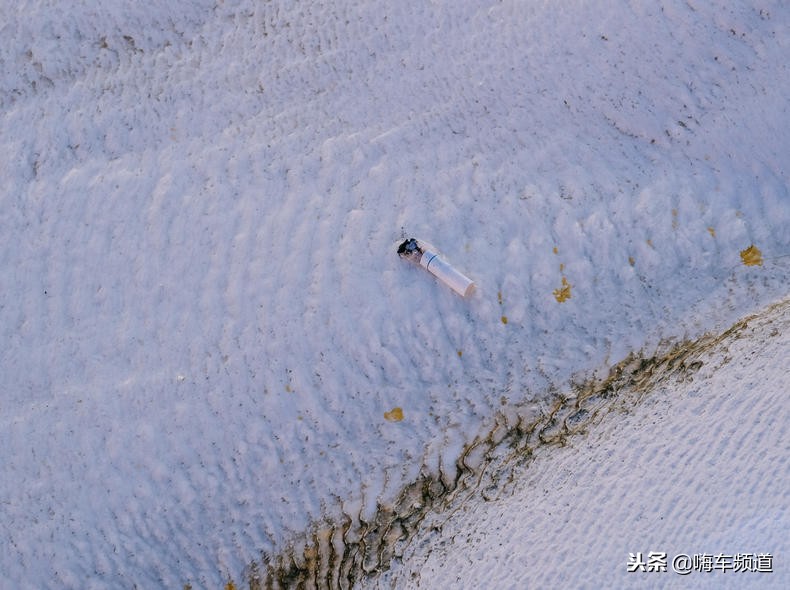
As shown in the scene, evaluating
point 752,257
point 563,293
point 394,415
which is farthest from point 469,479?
point 752,257

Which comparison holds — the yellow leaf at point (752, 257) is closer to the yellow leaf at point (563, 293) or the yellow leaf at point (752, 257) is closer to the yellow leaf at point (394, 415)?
the yellow leaf at point (563, 293)

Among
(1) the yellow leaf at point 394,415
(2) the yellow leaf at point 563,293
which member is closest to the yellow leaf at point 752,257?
→ (2) the yellow leaf at point 563,293

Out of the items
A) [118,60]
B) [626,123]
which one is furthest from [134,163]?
A: [626,123]

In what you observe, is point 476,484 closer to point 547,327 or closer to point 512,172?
point 547,327

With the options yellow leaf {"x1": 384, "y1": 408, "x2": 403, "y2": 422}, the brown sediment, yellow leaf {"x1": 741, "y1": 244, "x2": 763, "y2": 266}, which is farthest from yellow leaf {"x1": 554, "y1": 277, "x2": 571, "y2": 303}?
yellow leaf {"x1": 384, "y1": 408, "x2": 403, "y2": 422}

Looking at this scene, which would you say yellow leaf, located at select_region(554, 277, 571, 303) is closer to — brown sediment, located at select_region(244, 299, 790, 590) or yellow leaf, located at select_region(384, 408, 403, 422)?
brown sediment, located at select_region(244, 299, 790, 590)

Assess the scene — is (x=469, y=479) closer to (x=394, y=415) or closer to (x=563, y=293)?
(x=394, y=415)
